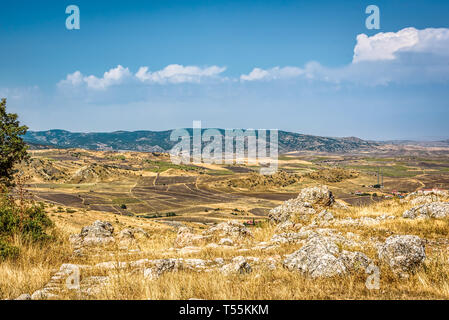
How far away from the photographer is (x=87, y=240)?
12.5m

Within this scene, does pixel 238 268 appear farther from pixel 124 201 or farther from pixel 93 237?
pixel 124 201

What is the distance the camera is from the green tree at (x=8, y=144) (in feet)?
103

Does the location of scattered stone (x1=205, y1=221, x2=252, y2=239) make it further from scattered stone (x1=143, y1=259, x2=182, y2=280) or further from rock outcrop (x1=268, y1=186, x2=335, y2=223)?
scattered stone (x1=143, y1=259, x2=182, y2=280)

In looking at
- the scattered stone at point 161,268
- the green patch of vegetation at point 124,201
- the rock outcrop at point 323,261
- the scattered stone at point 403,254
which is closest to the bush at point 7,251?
the scattered stone at point 161,268

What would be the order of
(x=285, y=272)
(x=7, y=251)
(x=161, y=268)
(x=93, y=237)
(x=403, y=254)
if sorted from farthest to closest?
(x=93, y=237) < (x=7, y=251) < (x=161, y=268) < (x=285, y=272) < (x=403, y=254)

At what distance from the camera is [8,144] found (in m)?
31.9

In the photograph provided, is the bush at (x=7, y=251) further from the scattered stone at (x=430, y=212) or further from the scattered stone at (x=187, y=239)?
the scattered stone at (x=430, y=212)

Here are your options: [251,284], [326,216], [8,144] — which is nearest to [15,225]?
[251,284]

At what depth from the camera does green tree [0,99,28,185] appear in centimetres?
3140

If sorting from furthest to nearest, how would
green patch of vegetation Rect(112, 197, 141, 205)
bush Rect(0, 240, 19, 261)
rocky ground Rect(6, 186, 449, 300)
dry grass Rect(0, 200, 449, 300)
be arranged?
green patch of vegetation Rect(112, 197, 141, 205), bush Rect(0, 240, 19, 261), rocky ground Rect(6, 186, 449, 300), dry grass Rect(0, 200, 449, 300)

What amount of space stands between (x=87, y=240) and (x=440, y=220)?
14772 mm

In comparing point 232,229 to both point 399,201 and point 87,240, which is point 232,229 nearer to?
point 87,240

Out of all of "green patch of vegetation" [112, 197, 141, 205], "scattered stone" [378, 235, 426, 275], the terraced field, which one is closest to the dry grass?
"scattered stone" [378, 235, 426, 275]
